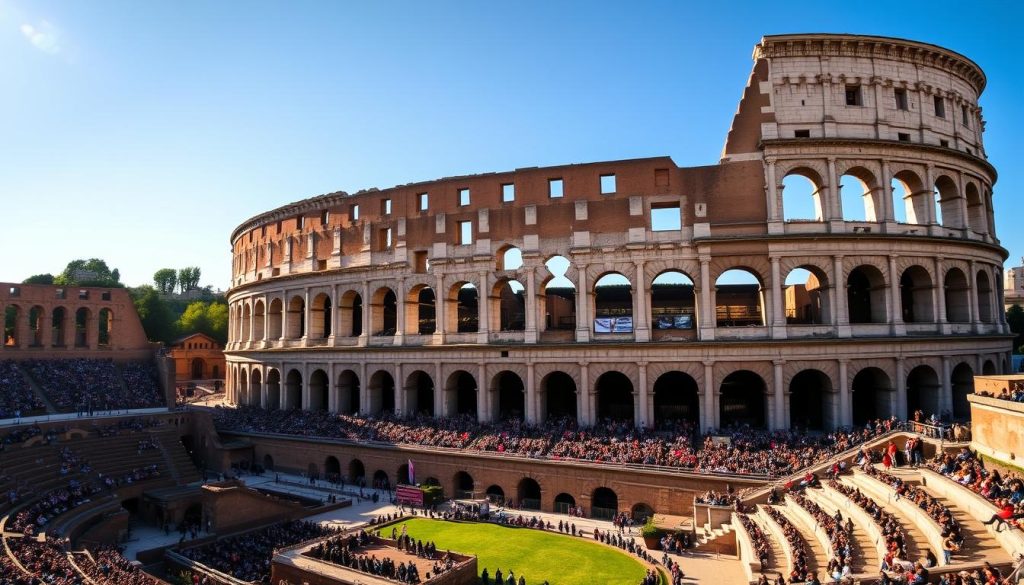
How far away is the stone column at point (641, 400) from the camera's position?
37250mm

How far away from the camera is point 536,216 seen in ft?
136

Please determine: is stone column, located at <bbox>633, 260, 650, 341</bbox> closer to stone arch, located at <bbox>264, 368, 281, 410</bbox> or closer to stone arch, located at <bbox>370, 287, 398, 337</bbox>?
stone arch, located at <bbox>370, 287, 398, 337</bbox>

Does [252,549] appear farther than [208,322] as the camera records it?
No

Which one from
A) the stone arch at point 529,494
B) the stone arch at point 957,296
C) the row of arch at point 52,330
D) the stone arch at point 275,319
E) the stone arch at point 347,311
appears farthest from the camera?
the stone arch at point 275,319

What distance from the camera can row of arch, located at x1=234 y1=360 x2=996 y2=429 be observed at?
119ft

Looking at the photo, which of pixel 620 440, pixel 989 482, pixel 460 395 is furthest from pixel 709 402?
pixel 460 395

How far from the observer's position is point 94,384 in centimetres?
5191

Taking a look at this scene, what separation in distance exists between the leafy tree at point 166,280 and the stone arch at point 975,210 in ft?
451

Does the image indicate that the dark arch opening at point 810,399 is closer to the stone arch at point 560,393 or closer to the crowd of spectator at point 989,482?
the crowd of spectator at point 989,482

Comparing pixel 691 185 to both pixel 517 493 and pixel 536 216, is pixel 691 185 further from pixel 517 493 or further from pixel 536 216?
pixel 517 493

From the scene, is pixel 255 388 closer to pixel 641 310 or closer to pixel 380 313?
pixel 380 313

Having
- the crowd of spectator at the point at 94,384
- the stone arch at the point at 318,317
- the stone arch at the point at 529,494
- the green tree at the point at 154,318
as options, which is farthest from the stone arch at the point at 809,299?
the green tree at the point at 154,318

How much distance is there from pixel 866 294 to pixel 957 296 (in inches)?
200

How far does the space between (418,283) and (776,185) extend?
2434 centimetres
